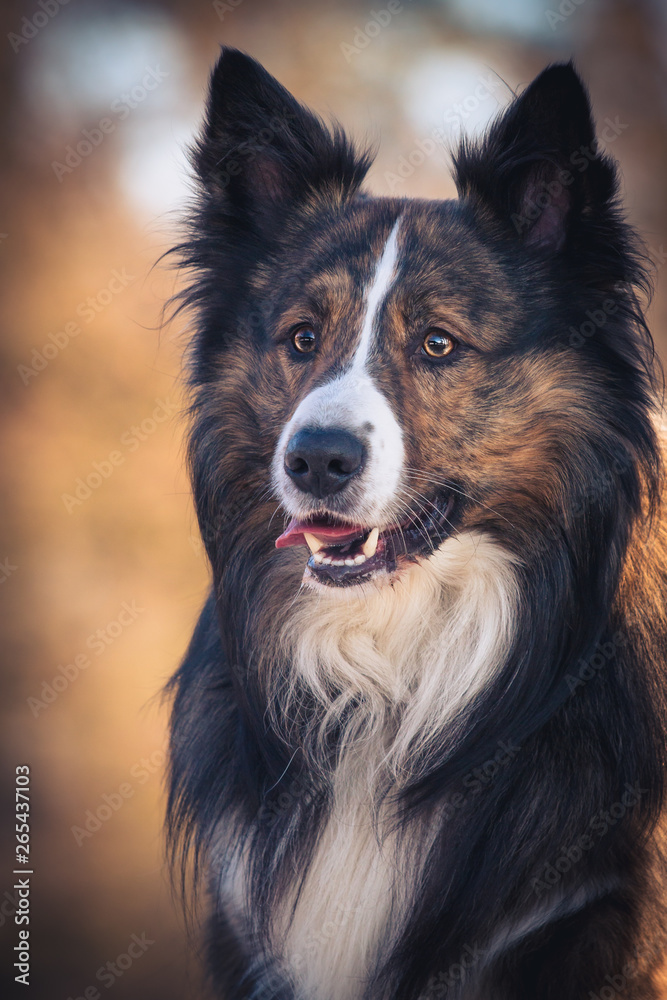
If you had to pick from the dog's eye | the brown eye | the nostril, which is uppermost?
the brown eye

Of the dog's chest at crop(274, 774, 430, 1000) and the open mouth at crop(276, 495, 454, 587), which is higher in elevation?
the open mouth at crop(276, 495, 454, 587)

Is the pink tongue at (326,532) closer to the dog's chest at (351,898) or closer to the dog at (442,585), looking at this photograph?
the dog at (442,585)

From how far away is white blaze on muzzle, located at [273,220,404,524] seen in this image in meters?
1.70

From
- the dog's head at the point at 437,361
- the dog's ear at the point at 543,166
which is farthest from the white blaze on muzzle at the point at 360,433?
the dog's ear at the point at 543,166

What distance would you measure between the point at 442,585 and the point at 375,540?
7.7 inches

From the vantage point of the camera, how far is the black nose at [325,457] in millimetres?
1664

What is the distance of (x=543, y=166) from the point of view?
1840 mm

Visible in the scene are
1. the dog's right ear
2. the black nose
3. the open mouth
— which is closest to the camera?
the black nose

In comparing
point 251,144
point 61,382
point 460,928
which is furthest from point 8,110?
point 460,928

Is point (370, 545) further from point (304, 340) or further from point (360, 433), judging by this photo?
point (304, 340)

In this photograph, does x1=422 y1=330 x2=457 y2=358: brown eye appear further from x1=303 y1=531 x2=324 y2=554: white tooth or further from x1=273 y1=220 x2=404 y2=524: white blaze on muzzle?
x1=303 y1=531 x2=324 y2=554: white tooth

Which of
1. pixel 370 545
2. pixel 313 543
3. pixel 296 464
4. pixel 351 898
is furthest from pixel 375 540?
pixel 351 898

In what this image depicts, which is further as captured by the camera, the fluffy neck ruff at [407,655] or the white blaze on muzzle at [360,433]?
the fluffy neck ruff at [407,655]


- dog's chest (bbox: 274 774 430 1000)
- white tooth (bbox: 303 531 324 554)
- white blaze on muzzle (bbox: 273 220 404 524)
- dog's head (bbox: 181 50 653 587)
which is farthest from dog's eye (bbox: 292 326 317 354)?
dog's chest (bbox: 274 774 430 1000)
